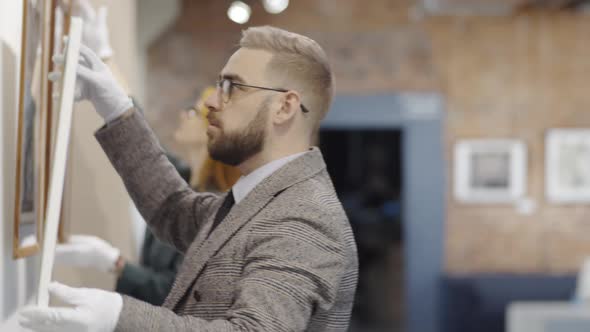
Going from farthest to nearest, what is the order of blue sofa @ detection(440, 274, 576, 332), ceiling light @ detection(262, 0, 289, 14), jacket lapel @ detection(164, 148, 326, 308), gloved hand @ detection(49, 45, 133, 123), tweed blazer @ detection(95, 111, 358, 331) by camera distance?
ceiling light @ detection(262, 0, 289, 14) < blue sofa @ detection(440, 274, 576, 332) < gloved hand @ detection(49, 45, 133, 123) < jacket lapel @ detection(164, 148, 326, 308) < tweed blazer @ detection(95, 111, 358, 331)

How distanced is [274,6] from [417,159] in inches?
66.3

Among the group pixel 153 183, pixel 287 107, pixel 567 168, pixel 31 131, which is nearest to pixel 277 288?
pixel 287 107

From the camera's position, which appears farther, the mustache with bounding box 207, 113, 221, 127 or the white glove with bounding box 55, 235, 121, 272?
the white glove with bounding box 55, 235, 121, 272

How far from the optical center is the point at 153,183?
63.2 inches

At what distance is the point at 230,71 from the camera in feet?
4.50

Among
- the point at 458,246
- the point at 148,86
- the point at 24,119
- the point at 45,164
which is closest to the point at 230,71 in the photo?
the point at 24,119

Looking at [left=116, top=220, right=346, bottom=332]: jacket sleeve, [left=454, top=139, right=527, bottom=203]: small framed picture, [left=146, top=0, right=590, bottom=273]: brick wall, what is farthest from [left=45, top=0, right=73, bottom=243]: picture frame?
[left=454, top=139, right=527, bottom=203]: small framed picture

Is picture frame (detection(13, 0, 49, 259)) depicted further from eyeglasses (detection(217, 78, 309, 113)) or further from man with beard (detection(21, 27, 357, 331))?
eyeglasses (detection(217, 78, 309, 113))

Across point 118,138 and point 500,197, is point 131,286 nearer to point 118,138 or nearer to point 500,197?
point 118,138

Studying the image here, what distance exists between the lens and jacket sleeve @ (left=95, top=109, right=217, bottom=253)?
1547 mm

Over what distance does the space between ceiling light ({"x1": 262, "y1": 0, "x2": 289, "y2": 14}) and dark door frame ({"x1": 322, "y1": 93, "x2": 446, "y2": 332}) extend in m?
0.85

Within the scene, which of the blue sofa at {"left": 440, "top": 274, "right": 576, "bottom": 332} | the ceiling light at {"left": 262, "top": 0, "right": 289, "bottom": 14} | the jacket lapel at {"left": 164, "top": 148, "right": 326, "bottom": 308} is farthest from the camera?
the ceiling light at {"left": 262, "top": 0, "right": 289, "bottom": 14}

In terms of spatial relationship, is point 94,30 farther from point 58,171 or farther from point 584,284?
point 584,284

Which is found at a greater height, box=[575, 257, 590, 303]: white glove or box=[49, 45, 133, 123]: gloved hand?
box=[49, 45, 133, 123]: gloved hand
